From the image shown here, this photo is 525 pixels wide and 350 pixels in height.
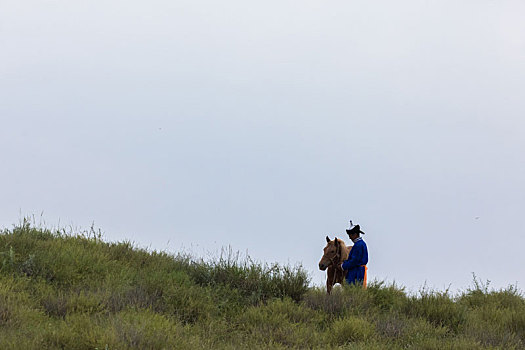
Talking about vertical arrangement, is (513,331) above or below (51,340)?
above

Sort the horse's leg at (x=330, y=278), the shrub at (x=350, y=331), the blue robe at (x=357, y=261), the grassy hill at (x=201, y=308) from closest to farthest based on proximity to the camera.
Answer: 1. the grassy hill at (x=201, y=308)
2. the shrub at (x=350, y=331)
3. the blue robe at (x=357, y=261)
4. the horse's leg at (x=330, y=278)

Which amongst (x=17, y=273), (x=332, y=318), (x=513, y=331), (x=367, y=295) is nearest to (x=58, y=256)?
(x=17, y=273)

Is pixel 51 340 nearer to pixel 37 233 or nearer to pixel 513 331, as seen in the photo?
pixel 37 233

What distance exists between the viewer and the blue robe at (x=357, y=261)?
9930 millimetres

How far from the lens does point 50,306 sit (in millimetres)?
8266

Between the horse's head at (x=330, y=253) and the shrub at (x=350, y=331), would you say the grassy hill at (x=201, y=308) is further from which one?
the horse's head at (x=330, y=253)

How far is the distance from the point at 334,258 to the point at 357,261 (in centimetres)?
41

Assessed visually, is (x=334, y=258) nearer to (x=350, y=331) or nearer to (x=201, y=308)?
(x=350, y=331)

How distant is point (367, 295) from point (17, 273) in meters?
5.99

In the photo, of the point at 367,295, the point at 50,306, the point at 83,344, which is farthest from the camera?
the point at 367,295

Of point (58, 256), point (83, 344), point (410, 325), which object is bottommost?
point (83, 344)

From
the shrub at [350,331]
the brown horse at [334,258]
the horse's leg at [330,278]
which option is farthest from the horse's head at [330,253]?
the shrub at [350,331]

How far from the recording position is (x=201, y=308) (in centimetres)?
900

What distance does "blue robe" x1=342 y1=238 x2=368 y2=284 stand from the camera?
391 inches
